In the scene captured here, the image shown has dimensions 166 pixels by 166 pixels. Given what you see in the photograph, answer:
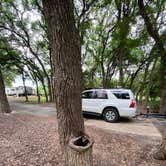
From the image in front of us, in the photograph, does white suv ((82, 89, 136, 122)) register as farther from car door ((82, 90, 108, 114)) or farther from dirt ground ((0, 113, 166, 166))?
dirt ground ((0, 113, 166, 166))

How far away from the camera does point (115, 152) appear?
320 cm

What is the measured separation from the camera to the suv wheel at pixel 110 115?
255 inches

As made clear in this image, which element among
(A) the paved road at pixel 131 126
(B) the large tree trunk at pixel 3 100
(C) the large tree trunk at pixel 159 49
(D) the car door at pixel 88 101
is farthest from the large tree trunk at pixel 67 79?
(B) the large tree trunk at pixel 3 100

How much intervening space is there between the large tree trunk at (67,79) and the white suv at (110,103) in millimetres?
4782

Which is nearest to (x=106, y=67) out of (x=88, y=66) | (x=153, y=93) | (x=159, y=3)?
(x=88, y=66)

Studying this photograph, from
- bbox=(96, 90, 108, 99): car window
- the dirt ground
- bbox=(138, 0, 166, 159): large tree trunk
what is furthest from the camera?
bbox=(96, 90, 108, 99): car window

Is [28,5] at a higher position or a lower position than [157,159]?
higher

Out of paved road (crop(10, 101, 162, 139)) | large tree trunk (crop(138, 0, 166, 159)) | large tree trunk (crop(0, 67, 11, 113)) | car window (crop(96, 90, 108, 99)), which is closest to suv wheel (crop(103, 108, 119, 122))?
paved road (crop(10, 101, 162, 139))

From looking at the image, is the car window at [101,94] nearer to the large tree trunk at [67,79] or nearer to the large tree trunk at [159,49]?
the large tree trunk at [159,49]

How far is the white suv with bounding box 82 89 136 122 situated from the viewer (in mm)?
6285

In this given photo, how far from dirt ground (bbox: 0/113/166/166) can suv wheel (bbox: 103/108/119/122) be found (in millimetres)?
2134

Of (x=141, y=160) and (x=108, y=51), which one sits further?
(x=108, y=51)

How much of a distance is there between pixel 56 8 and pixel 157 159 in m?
3.75

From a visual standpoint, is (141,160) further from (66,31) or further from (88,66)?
(88,66)
